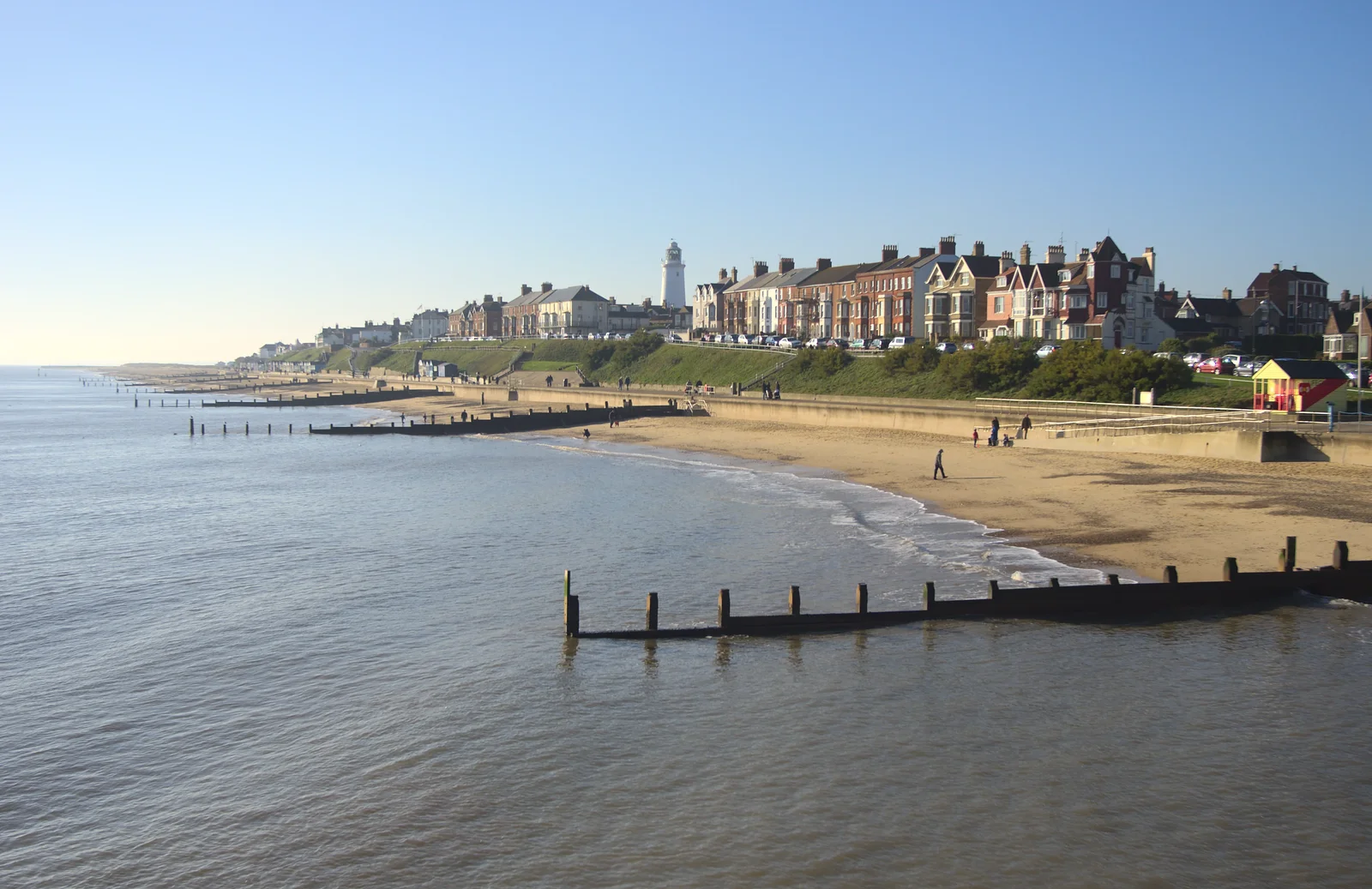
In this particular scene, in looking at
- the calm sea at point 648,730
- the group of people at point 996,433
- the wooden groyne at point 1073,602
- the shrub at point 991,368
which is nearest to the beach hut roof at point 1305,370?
the group of people at point 996,433

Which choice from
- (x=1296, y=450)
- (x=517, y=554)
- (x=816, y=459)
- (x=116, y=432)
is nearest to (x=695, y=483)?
(x=816, y=459)

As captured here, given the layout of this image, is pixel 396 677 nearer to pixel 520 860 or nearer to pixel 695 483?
pixel 520 860

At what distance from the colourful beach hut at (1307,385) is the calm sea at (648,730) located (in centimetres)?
2058

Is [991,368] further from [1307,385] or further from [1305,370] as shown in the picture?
[1307,385]

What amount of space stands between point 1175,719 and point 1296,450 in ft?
87.0

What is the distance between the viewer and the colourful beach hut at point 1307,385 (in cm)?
4122

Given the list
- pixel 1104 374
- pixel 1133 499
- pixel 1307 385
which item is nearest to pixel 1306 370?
pixel 1307 385

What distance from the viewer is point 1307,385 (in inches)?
1628

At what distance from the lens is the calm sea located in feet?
41.6

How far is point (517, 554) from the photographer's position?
30.8m

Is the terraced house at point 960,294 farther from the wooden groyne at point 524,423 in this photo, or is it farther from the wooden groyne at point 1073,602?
the wooden groyne at point 1073,602

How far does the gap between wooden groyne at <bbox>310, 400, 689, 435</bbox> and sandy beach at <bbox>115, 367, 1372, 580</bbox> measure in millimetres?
27435

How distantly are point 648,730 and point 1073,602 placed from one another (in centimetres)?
1078

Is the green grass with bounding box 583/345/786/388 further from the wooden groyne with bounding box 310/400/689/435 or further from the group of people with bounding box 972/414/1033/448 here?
the group of people with bounding box 972/414/1033/448
